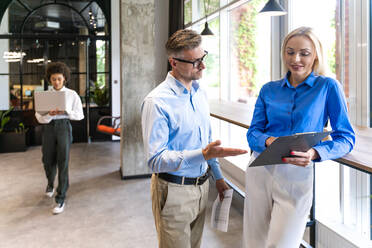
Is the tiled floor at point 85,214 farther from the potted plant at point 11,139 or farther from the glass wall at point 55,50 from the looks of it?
the glass wall at point 55,50

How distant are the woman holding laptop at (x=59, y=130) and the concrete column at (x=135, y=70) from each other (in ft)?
3.41

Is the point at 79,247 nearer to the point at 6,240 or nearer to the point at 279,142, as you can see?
the point at 6,240

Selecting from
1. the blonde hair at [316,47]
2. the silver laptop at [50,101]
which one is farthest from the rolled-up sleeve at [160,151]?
the silver laptop at [50,101]

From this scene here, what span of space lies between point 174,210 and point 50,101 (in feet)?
8.44

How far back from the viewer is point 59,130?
3725 mm

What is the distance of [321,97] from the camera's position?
1.59 meters

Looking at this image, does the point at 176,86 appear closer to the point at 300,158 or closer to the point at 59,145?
the point at 300,158

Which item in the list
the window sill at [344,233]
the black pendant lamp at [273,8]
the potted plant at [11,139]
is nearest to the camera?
the window sill at [344,233]

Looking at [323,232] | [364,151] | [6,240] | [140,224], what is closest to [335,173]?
[323,232]

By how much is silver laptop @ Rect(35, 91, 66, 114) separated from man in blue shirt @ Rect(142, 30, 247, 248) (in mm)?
2314

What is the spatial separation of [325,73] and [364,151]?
44 centimetres

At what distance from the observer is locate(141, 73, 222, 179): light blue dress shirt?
145 centimetres

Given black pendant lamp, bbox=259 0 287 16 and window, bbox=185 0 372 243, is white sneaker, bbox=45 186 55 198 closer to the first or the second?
window, bbox=185 0 372 243

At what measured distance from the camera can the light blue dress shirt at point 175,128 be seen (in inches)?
57.1
